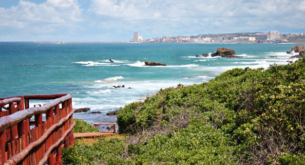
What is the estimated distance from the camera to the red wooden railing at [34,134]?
13.5ft

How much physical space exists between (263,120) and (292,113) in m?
0.62

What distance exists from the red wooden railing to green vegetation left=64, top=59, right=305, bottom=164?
2.03ft

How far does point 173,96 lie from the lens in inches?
474

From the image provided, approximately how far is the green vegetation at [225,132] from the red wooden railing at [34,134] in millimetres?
619

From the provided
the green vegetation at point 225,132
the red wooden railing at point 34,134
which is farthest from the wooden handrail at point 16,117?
the green vegetation at point 225,132

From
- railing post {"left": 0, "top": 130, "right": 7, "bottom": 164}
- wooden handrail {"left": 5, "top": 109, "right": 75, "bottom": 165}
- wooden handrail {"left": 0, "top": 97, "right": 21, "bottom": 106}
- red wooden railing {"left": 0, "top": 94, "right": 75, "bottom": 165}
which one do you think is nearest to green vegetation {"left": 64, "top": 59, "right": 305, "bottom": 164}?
red wooden railing {"left": 0, "top": 94, "right": 75, "bottom": 165}

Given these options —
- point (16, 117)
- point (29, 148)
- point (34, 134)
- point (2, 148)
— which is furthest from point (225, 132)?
point (2, 148)

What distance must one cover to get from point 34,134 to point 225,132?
477 cm

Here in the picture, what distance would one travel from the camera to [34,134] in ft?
16.2

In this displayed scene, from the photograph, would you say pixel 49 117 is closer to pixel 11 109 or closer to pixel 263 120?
pixel 11 109

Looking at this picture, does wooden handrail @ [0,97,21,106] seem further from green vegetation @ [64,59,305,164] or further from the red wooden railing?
green vegetation @ [64,59,305,164]

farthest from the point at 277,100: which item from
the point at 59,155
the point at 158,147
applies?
the point at 59,155

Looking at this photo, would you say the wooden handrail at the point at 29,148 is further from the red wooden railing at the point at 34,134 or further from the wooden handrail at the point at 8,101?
the wooden handrail at the point at 8,101

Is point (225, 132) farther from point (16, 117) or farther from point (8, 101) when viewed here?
point (16, 117)
